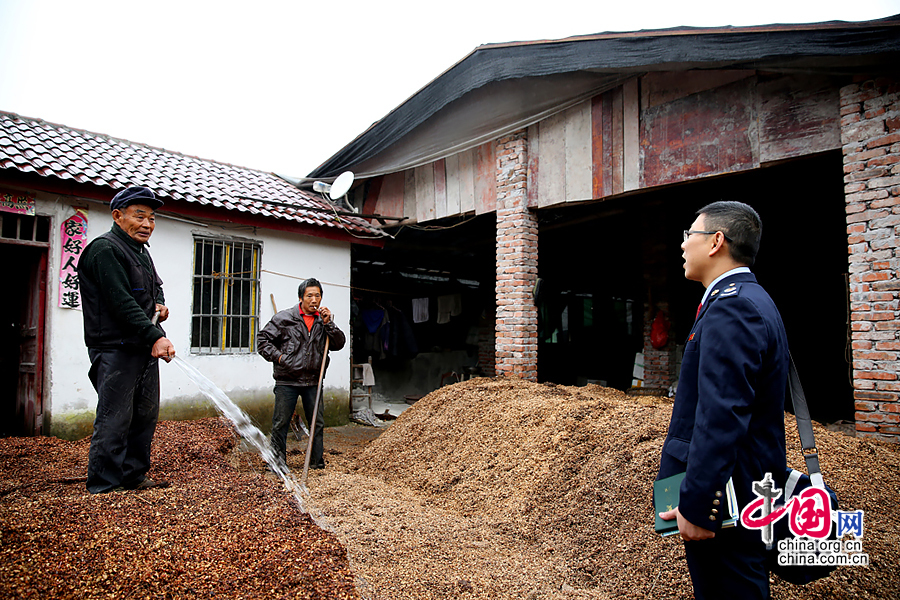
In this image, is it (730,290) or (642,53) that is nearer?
(730,290)

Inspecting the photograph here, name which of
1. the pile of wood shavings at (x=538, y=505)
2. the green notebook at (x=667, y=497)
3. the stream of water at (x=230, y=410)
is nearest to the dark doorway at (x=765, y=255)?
the pile of wood shavings at (x=538, y=505)

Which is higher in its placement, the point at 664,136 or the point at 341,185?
the point at 341,185

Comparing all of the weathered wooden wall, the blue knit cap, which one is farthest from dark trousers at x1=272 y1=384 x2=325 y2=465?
the weathered wooden wall

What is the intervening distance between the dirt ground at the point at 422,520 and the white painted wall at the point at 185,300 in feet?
2.98

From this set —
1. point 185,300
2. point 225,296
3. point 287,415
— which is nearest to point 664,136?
point 287,415

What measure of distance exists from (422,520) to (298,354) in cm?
234

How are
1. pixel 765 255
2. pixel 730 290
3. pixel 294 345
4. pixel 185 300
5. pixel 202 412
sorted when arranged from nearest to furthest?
1. pixel 730 290
2. pixel 294 345
3. pixel 185 300
4. pixel 202 412
5. pixel 765 255

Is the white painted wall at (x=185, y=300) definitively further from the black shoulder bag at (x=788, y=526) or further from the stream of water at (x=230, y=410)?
the black shoulder bag at (x=788, y=526)

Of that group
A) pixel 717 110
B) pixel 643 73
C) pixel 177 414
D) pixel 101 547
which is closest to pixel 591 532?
pixel 101 547

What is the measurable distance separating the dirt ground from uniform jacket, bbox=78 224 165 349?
39.2 inches

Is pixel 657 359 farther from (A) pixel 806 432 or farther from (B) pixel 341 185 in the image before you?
(A) pixel 806 432

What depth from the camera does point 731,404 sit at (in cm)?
163

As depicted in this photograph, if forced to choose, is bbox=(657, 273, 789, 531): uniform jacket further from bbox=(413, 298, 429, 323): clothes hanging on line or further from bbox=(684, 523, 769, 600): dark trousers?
bbox=(413, 298, 429, 323): clothes hanging on line

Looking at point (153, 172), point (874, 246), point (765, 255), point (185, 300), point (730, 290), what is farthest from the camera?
point (765, 255)
